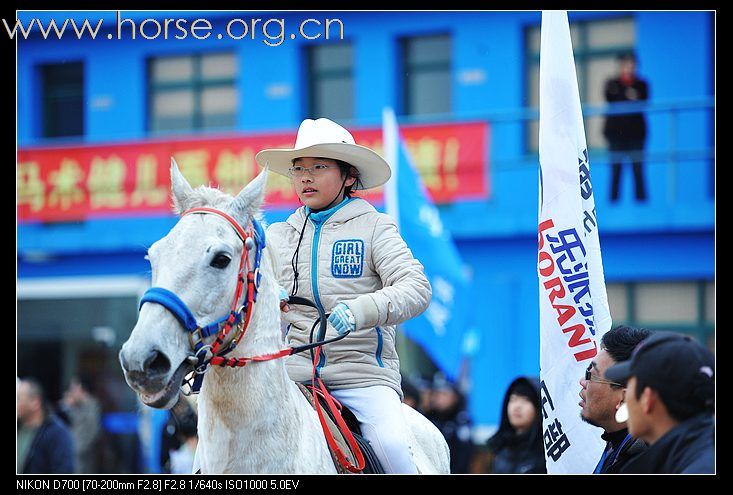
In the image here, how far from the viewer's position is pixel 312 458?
14.5 ft

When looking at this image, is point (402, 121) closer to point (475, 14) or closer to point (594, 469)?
point (475, 14)

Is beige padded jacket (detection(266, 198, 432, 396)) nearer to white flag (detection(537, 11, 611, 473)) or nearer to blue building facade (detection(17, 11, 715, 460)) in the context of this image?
white flag (detection(537, 11, 611, 473))

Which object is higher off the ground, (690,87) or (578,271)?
(690,87)

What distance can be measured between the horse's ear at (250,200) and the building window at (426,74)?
14698 mm

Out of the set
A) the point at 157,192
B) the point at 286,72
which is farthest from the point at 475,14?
the point at 157,192

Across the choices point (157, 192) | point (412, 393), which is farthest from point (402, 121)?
point (412, 393)

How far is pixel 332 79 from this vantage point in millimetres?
19562

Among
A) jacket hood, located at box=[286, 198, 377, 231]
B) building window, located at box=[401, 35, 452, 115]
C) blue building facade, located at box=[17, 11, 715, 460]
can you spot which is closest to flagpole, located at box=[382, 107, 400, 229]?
jacket hood, located at box=[286, 198, 377, 231]

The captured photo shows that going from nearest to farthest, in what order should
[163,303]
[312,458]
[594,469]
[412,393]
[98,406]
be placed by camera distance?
[163,303]
[312,458]
[594,469]
[412,393]
[98,406]

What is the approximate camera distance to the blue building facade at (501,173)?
16.9m

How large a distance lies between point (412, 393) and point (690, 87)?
30.7 feet

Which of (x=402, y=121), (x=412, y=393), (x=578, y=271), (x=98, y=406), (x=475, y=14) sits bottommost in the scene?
(x=98, y=406)
